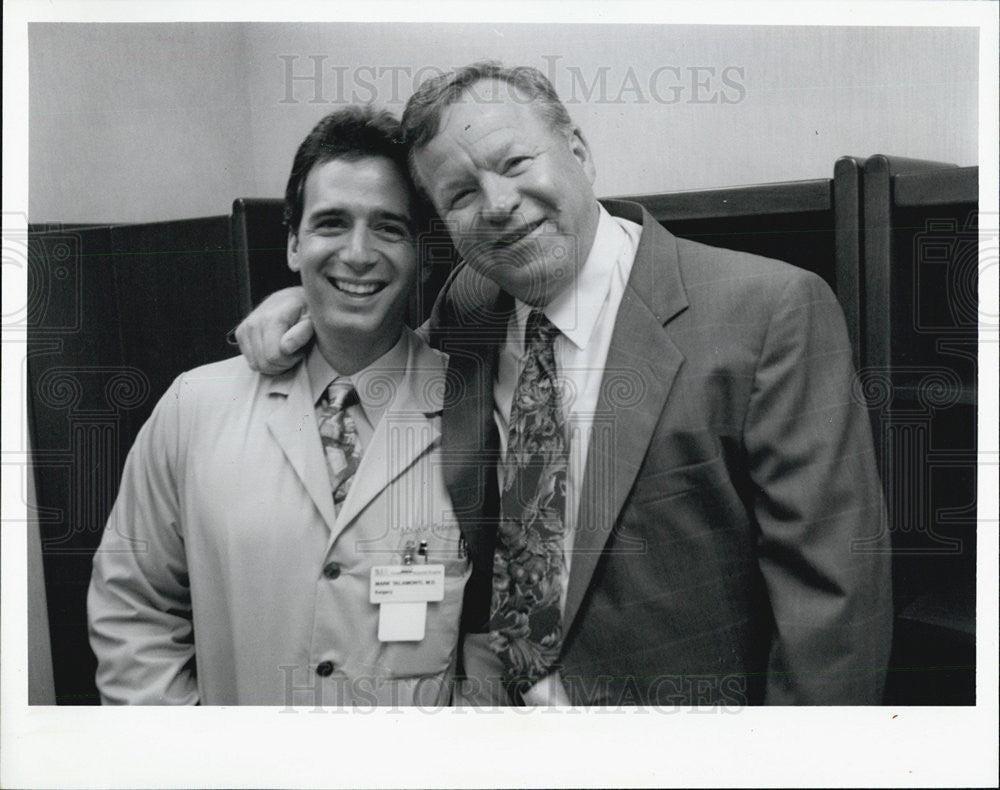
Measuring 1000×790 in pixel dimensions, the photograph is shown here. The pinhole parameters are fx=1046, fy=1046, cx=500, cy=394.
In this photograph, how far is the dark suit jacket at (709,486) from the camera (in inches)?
80.2

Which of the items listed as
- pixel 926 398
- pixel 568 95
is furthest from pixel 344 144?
pixel 926 398

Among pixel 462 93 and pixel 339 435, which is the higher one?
pixel 462 93

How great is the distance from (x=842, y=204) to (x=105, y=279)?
4.98 ft

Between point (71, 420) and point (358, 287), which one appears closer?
point (358, 287)

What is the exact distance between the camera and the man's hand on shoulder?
2.13m

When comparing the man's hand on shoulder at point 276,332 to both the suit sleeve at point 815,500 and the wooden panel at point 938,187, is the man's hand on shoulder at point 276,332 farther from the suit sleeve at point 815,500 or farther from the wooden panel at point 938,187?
the wooden panel at point 938,187

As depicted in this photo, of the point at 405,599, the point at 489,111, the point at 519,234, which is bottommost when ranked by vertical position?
the point at 405,599

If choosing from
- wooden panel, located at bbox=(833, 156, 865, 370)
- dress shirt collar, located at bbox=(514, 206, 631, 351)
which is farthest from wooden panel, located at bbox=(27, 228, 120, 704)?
wooden panel, located at bbox=(833, 156, 865, 370)

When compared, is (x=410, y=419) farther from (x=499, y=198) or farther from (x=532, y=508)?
(x=499, y=198)

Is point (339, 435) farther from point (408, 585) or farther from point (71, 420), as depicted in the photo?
point (71, 420)

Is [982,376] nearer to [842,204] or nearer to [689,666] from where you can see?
[842,204]

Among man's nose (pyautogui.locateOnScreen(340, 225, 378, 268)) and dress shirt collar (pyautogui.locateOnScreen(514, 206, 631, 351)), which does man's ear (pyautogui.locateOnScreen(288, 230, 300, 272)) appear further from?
dress shirt collar (pyautogui.locateOnScreen(514, 206, 631, 351))

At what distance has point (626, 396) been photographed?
2074 millimetres

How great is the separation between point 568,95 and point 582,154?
0.42 ft
